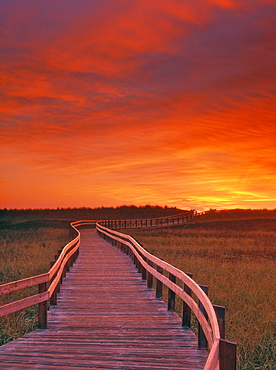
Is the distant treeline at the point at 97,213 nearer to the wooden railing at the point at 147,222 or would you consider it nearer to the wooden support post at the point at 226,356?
the wooden railing at the point at 147,222

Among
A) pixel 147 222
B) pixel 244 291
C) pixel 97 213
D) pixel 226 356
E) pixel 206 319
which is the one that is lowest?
pixel 244 291

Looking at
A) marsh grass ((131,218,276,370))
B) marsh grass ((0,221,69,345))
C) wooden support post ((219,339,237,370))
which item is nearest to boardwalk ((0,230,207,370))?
marsh grass ((0,221,69,345))

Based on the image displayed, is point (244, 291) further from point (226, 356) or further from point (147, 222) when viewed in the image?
point (147, 222)

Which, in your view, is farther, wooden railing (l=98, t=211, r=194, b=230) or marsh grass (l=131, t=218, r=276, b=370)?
wooden railing (l=98, t=211, r=194, b=230)

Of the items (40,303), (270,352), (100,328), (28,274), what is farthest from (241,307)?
(28,274)

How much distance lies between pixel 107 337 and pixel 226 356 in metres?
3.98

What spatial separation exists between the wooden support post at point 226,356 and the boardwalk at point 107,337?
76.3 inches

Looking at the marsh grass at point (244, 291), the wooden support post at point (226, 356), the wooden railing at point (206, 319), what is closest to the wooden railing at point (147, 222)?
the marsh grass at point (244, 291)

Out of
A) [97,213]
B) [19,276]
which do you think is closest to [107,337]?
[19,276]

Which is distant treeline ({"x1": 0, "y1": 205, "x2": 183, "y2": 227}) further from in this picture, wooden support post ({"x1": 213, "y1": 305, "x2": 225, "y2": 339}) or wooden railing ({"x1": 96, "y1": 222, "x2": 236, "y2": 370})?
wooden support post ({"x1": 213, "y1": 305, "x2": 225, "y2": 339})

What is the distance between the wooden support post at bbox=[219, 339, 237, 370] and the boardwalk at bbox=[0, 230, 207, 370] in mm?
1938

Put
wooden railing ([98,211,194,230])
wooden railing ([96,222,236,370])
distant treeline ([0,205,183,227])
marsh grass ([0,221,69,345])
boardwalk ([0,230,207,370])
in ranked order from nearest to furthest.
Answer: wooden railing ([96,222,236,370]) < boardwalk ([0,230,207,370]) < marsh grass ([0,221,69,345]) < wooden railing ([98,211,194,230]) < distant treeline ([0,205,183,227])

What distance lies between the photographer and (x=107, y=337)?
8070mm

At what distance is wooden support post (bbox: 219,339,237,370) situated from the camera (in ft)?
14.6
